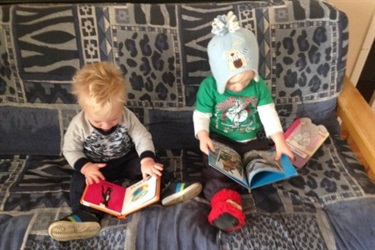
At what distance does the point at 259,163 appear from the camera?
3.96ft

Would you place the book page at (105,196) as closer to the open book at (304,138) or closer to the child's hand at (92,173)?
the child's hand at (92,173)

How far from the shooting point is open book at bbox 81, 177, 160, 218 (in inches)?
43.9

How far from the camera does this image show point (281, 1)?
1.38m

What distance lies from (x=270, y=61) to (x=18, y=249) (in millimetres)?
1076

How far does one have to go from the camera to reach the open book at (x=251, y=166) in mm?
1158

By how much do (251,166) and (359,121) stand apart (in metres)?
0.47

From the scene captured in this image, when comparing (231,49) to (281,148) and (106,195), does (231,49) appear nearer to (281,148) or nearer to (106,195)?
(281,148)

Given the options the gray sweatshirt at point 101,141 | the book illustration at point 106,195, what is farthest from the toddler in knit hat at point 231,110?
the book illustration at point 106,195

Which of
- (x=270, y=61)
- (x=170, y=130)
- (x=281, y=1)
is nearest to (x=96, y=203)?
(x=170, y=130)

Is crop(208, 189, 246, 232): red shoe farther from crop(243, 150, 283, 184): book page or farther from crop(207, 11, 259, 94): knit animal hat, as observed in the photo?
crop(207, 11, 259, 94): knit animal hat

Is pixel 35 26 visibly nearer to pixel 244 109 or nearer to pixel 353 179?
pixel 244 109

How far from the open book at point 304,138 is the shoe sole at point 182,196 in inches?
16.0

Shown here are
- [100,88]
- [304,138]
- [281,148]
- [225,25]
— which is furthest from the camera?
[304,138]

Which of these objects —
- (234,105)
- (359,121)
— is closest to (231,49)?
(234,105)
